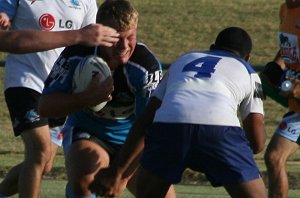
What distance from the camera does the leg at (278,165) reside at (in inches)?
435

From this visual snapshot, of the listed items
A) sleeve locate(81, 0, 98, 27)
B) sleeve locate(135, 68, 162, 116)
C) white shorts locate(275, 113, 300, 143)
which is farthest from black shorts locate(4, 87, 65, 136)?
white shorts locate(275, 113, 300, 143)

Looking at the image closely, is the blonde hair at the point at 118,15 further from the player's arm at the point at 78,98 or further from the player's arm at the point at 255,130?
the player's arm at the point at 255,130

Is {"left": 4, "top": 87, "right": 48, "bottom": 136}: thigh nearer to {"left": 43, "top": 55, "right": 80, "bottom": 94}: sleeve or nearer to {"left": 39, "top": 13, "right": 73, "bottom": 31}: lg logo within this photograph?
{"left": 39, "top": 13, "right": 73, "bottom": 31}: lg logo

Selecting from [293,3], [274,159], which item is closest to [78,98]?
[274,159]

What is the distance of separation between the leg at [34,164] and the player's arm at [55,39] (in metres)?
2.19

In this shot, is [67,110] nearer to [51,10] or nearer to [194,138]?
[194,138]

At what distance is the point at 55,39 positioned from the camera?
7.93 metres

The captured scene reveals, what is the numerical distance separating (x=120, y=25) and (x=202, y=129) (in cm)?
108

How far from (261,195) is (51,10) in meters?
3.28

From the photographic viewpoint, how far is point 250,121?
26.8ft

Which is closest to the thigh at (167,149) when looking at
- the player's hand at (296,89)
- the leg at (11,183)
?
the leg at (11,183)

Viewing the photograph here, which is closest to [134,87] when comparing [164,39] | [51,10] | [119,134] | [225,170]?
[119,134]

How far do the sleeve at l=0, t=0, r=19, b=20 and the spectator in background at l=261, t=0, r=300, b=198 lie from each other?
230 cm

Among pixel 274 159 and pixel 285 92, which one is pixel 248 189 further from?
pixel 274 159
